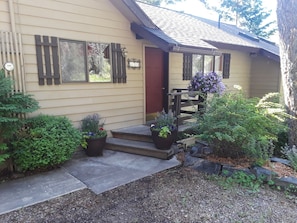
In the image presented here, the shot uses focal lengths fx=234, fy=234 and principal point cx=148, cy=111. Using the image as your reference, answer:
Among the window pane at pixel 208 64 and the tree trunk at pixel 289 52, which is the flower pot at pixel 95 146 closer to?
the tree trunk at pixel 289 52

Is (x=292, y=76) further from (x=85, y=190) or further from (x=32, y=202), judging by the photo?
(x=32, y=202)

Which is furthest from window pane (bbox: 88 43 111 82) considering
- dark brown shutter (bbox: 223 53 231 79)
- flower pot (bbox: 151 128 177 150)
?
dark brown shutter (bbox: 223 53 231 79)

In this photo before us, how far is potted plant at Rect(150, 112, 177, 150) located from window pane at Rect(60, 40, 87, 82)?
6.44ft

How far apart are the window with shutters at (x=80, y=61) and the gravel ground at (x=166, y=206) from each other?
2553mm

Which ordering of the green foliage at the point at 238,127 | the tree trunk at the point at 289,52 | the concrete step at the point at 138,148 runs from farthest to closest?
the concrete step at the point at 138,148 → the tree trunk at the point at 289,52 → the green foliage at the point at 238,127

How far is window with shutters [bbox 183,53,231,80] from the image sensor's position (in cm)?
803

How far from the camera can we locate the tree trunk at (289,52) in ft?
15.5

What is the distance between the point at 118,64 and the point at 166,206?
3.74 meters

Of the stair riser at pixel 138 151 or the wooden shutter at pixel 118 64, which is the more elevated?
the wooden shutter at pixel 118 64

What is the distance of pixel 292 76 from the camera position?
4.79 metres

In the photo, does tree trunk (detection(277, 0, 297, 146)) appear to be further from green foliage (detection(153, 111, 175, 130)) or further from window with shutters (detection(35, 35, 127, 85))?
window with shutters (detection(35, 35, 127, 85))

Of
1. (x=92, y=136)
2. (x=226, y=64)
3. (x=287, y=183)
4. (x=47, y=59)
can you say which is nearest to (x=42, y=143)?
(x=92, y=136)

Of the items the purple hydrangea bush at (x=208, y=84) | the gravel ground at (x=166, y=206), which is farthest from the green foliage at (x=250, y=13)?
the gravel ground at (x=166, y=206)

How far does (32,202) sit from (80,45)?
3318mm
